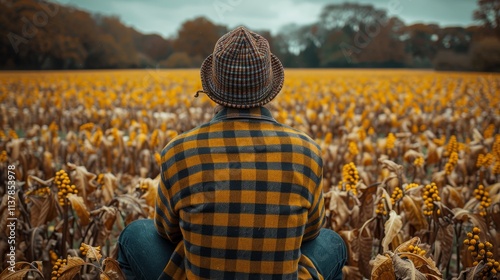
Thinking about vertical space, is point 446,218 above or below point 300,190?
below

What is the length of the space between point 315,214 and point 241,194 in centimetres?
35

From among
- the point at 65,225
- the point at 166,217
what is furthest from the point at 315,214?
the point at 65,225

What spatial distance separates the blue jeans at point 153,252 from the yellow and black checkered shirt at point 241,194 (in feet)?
0.69

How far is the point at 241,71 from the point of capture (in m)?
1.68

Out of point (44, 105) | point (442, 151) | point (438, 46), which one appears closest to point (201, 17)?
point (44, 105)

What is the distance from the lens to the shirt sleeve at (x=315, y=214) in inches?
69.0

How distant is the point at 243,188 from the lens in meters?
1.63

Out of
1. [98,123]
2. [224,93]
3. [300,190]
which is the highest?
[224,93]

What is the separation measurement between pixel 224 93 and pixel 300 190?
0.48 metres

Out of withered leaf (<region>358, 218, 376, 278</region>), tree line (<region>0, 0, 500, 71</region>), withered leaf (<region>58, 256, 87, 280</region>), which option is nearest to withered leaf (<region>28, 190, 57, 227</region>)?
withered leaf (<region>58, 256, 87, 280</region>)

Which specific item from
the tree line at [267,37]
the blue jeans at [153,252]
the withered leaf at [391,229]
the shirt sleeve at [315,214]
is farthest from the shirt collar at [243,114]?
the tree line at [267,37]

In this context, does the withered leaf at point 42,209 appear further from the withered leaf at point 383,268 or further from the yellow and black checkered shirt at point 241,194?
the withered leaf at point 383,268

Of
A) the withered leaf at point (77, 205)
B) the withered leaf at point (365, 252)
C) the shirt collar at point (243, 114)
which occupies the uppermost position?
the shirt collar at point (243, 114)

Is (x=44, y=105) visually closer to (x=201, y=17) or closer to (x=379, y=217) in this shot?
(x=379, y=217)
